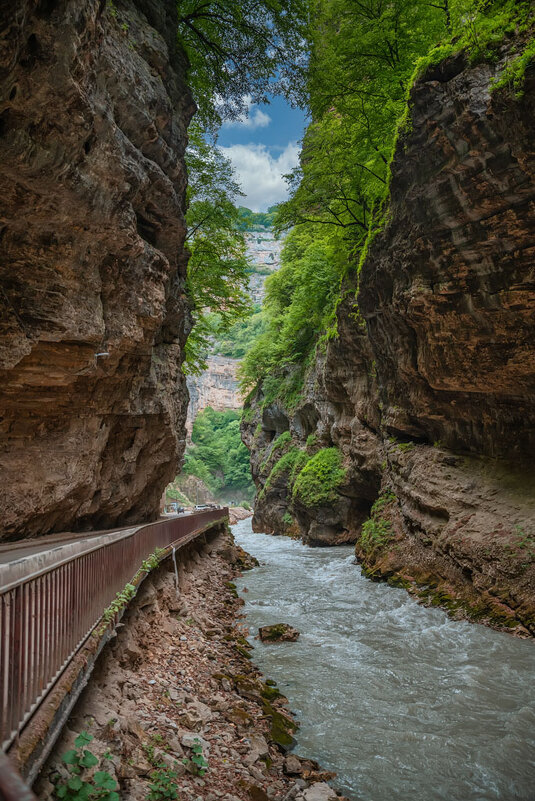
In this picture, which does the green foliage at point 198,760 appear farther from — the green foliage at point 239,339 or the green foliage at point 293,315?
the green foliage at point 239,339

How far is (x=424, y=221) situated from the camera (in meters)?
11.4

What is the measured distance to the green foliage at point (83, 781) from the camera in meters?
3.16

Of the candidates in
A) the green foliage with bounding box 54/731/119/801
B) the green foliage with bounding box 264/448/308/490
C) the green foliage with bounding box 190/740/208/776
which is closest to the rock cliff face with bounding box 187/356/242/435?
the green foliage with bounding box 264/448/308/490

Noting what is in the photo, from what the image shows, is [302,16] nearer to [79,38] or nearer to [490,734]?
[79,38]

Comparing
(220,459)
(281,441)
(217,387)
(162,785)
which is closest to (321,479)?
(281,441)

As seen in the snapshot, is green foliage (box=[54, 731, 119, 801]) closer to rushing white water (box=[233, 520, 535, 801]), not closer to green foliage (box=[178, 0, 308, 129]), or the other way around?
rushing white water (box=[233, 520, 535, 801])

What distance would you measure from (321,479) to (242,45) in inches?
722

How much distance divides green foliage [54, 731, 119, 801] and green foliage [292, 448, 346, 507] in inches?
785

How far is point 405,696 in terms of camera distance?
6.93 metres

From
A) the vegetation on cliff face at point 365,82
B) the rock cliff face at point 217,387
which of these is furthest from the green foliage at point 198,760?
the rock cliff face at point 217,387

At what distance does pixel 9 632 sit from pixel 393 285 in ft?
43.2

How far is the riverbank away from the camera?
4074 mm

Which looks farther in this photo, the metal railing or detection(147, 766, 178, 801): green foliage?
detection(147, 766, 178, 801): green foliage

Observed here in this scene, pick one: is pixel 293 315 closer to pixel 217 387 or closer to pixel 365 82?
pixel 365 82
